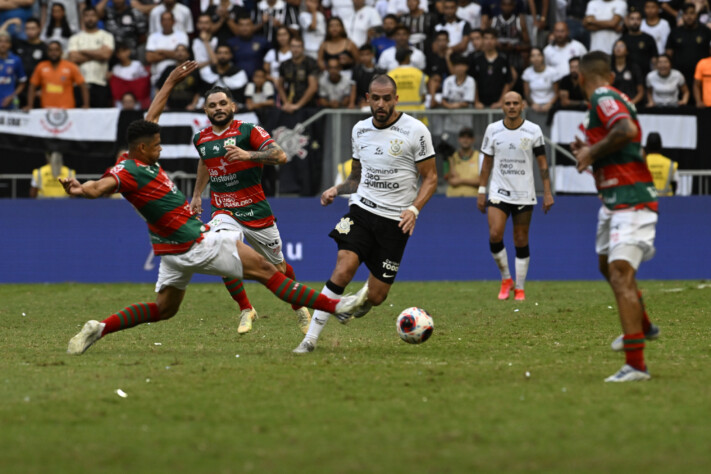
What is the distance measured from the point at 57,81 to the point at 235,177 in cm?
1171

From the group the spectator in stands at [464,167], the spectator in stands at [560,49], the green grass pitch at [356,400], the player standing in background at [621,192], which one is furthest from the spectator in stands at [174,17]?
the player standing in background at [621,192]

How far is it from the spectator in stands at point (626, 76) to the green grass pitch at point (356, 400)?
8.63 m

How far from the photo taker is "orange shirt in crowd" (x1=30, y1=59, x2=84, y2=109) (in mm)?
21828

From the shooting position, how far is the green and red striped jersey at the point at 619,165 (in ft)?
26.7

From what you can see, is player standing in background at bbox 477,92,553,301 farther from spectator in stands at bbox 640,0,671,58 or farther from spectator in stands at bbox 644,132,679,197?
spectator in stands at bbox 640,0,671,58

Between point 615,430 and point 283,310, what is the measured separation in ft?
28.8

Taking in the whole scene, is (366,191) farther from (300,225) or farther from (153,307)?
(300,225)

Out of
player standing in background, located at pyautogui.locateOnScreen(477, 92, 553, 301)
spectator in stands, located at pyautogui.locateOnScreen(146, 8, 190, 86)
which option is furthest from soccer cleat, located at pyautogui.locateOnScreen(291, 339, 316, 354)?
spectator in stands, located at pyautogui.locateOnScreen(146, 8, 190, 86)

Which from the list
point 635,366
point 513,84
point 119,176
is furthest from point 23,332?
point 513,84

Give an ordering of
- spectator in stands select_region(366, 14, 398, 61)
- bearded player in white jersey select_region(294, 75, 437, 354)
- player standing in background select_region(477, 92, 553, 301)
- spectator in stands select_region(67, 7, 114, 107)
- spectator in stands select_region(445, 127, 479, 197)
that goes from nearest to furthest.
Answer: bearded player in white jersey select_region(294, 75, 437, 354)
player standing in background select_region(477, 92, 553, 301)
spectator in stands select_region(445, 127, 479, 197)
spectator in stands select_region(366, 14, 398, 61)
spectator in stands select_region(67, 7, 114, 107)

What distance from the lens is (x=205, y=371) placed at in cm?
891

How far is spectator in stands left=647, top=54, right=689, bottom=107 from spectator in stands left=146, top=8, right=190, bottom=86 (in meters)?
9.58

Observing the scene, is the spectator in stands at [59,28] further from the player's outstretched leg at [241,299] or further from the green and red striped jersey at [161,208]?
the green and red striped jersey at [161,208]

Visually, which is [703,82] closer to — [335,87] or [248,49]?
[335,87]
